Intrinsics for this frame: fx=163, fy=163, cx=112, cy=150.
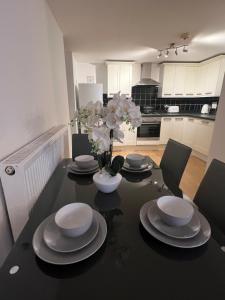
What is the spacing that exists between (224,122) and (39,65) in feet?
6.45

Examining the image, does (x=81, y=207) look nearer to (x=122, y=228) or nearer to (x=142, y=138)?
(x=122, y=228)

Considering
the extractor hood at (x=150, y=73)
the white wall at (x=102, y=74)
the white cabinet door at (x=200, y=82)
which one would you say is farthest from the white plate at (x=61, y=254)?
the white cabinet door at (x=200, y=82)

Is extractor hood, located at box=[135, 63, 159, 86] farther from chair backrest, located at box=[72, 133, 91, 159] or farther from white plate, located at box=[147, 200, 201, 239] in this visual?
white plate, located at box=[147, 200, 201, 239]

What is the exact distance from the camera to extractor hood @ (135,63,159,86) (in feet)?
14.0

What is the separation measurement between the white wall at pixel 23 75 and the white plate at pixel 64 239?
0.43m

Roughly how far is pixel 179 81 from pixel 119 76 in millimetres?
1580

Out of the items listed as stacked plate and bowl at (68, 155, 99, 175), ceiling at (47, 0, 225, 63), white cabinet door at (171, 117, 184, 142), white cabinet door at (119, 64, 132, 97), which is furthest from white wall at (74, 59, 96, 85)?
stacked plate and bowl at (68, 155, 99, 175)

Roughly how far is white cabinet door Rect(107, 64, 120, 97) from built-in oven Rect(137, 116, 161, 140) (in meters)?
1.10

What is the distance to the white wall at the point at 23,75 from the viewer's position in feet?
3.01

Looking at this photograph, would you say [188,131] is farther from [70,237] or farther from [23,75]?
[70,237]

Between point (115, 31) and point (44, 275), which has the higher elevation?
point (115, 31)

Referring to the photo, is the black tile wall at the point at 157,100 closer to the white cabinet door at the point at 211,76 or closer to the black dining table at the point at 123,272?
the white cabinet door at the point at 211,76

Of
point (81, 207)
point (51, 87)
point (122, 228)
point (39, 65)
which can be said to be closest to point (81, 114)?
point (81, 207)

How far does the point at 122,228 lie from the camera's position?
2.43 feet
